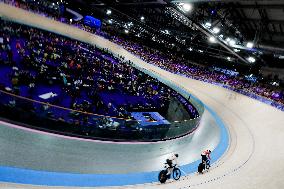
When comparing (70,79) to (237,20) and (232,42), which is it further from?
(237,20)

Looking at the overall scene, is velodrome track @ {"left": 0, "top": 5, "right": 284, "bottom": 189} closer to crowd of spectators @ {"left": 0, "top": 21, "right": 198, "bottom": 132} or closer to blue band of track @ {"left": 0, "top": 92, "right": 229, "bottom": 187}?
blue band of track @ {"left": 0, "top": 92, "right": 229, "bottom": 187}

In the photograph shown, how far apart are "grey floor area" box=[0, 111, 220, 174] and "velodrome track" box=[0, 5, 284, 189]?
4.22 ft

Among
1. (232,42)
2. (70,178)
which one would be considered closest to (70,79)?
(70,178)

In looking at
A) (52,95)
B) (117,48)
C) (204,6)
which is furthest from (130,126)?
(117,48)

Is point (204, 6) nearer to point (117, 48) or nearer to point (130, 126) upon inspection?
point (130, 126)

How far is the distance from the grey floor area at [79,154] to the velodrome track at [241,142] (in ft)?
4.22

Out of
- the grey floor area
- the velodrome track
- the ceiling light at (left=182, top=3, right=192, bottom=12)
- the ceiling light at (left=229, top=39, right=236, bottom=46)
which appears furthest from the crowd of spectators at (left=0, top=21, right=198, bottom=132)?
the ceiling light at (left=182, top=3, right=192, bottom=12)

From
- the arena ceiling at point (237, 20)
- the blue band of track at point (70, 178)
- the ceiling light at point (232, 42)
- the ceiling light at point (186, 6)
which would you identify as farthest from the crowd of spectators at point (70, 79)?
the ceiling light at point (186, 6)

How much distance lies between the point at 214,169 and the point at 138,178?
3084mm

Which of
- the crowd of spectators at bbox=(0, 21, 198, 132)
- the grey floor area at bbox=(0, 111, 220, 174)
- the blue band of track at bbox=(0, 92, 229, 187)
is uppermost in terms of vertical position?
the crowd of spectators at bbox=(0, 21, 198, 132)

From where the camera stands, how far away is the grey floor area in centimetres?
676

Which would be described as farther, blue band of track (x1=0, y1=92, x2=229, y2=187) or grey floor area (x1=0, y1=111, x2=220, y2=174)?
grey floor area (x1=0, y1=111, x2=220, y2=174)

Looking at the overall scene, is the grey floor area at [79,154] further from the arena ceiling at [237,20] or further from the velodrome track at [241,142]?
the arena ceiling at [237,20]

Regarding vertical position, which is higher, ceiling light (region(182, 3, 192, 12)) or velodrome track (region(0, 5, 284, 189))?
ceiling light (region(182, 3, 192, 12))
